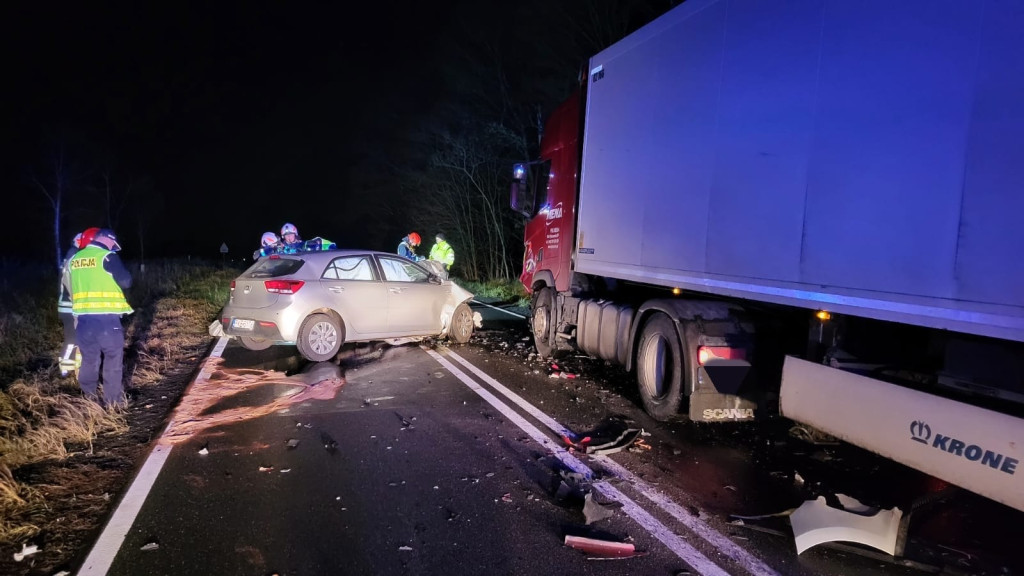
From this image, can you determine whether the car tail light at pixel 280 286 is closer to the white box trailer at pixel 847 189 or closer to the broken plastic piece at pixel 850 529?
the white box trailer at pixel 847 189

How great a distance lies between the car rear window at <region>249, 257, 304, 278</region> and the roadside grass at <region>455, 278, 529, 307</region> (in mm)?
9401

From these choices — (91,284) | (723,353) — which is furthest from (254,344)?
(723,353)

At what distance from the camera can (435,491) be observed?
3.99 metres

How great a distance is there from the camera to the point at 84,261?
5422 mm

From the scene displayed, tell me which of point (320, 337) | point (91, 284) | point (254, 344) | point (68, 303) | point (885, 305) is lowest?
point (254, 344)

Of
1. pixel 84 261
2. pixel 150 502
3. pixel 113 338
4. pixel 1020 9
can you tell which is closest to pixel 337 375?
pixel 113 338

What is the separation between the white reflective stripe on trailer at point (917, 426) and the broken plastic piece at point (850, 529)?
37cm

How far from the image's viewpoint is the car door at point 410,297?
8.62m

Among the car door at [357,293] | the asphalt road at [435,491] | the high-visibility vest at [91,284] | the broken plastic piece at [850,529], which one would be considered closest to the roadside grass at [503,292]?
the car door at [357,293]

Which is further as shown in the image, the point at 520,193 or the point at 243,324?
the point at 520,193

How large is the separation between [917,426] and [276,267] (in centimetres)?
732

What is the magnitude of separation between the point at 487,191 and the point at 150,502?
21007 mm

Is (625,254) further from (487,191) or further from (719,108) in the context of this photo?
(487,191)

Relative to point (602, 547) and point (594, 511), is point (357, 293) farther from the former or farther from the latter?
point (602, 547)
